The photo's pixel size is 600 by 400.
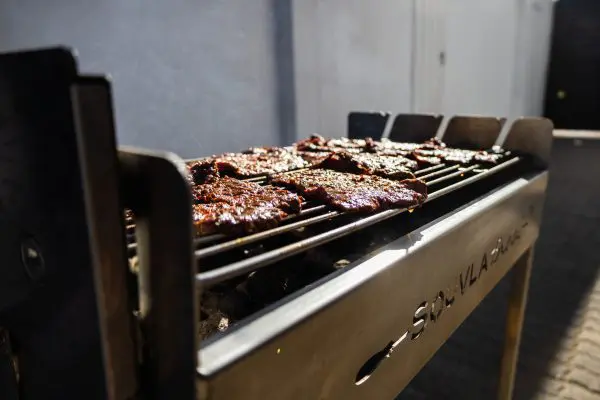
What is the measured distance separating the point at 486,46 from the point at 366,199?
22.5ft

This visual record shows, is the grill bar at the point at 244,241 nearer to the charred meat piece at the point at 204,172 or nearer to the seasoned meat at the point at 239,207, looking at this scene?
the seasoned meat at the point at 239,207

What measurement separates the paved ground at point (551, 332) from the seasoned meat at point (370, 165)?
4.76 feet

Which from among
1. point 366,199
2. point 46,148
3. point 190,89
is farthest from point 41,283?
point 190,89

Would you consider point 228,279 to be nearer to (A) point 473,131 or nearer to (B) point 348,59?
(A) point 473,131

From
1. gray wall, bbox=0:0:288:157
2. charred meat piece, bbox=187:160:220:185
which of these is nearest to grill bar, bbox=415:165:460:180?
charred meat piece, bbox=187:160:220:185

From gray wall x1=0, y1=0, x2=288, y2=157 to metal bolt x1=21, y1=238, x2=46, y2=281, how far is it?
5.14ft

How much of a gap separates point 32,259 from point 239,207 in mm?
388

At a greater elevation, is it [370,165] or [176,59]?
[176,59]

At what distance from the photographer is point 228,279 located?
77 cm

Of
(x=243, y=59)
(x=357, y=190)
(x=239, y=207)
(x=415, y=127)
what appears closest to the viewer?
(x=239, y=207)

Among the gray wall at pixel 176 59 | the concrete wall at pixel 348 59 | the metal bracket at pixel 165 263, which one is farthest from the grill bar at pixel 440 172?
the concrete wall at pixel 348 59

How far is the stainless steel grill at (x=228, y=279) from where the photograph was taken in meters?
0.49

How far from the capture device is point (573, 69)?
8.68 metres

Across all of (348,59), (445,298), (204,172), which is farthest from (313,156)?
(348,59)
